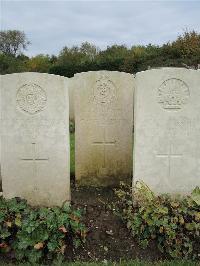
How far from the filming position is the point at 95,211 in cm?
554

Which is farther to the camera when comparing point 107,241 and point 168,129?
point 168,129

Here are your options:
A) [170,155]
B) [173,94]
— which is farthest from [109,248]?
[173,94]

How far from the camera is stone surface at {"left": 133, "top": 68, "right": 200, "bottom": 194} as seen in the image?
527 centimetres

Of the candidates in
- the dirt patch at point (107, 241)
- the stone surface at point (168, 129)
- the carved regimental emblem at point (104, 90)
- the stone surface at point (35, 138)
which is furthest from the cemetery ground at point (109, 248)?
the carved regimental emblem at point (104, 90)

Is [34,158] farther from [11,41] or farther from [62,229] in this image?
[11,41]

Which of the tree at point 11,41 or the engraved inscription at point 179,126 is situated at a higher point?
the tree at point 11,41

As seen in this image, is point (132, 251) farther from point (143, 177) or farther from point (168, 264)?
point (143, 177)

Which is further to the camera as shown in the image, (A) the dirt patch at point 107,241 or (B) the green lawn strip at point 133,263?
(A) the dirt patch at point 107,241

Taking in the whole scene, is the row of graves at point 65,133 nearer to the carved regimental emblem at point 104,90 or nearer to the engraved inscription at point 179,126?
the engraved inscription at point 179,126

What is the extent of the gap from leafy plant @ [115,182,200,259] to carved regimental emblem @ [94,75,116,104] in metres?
1.73

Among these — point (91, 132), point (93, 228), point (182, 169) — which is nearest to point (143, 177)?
point (182, 169)

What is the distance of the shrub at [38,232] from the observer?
4730 mm

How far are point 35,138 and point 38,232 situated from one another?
1.22m

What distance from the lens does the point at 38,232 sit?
480 cm
